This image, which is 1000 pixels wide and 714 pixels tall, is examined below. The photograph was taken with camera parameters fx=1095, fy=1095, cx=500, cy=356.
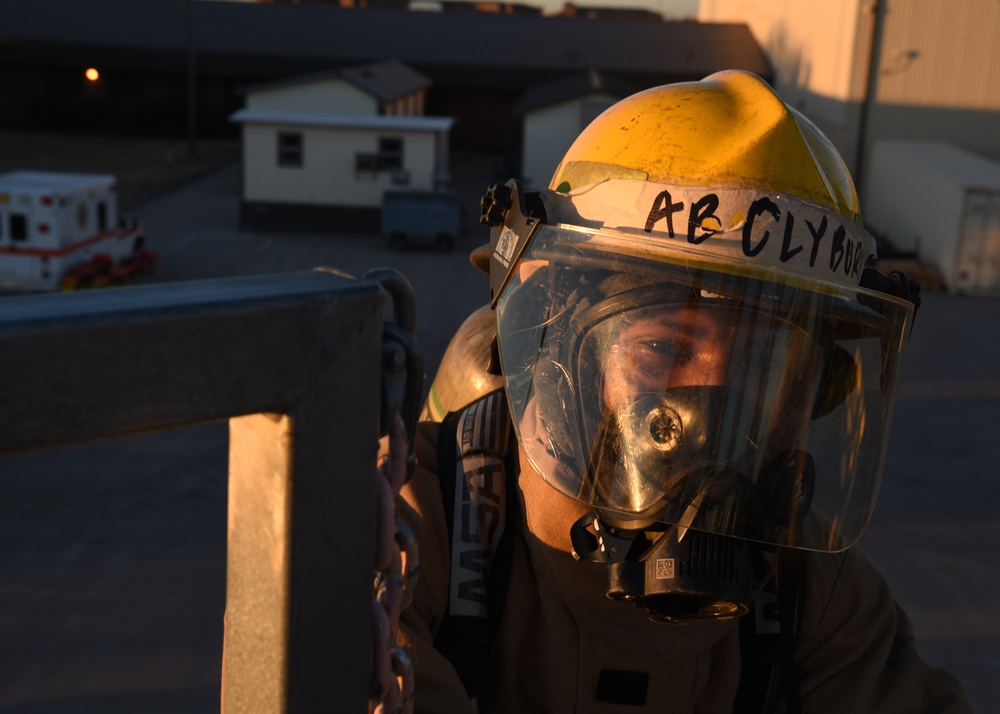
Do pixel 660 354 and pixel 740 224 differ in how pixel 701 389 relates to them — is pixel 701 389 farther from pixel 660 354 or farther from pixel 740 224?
pixel 740 224

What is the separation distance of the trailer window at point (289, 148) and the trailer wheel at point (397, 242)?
127 inches

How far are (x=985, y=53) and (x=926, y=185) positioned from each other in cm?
560

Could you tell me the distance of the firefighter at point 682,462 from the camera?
2.12m

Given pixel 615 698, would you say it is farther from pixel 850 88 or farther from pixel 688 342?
pixel 850 88

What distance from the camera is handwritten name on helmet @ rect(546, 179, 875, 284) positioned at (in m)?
2.26

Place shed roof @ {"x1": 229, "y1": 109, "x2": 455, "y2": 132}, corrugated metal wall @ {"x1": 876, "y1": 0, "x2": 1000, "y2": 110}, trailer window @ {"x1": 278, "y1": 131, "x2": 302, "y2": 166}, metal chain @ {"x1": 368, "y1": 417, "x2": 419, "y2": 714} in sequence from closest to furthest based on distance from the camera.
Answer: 1. metal chain @ {"x1": 368, "y1": 417, "x2": 419, "y2": 714}
2. shed roof @ {"x1": 229, "y1": 109, "x2": 455, "y2": 132}
3. trailer window @ {"x1": 278, "y1": 131, "x2": 302, "y2": 166}
4. corrugated metal wall @ {"x1": 876, "y1": 0, "x2": 1000, "y2": 110}

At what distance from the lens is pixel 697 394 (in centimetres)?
212

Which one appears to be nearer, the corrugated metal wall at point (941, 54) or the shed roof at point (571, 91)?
the corrugated metal wall at point (941, 54)

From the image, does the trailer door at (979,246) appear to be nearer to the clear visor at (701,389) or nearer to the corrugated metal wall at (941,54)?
the corrugated metal wall at (941,54)

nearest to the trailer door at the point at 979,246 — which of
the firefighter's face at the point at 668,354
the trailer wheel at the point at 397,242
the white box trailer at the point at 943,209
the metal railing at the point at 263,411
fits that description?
the white box trailer at the point at 943,209

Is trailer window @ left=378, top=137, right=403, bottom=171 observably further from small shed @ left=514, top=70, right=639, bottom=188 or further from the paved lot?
the paved lot

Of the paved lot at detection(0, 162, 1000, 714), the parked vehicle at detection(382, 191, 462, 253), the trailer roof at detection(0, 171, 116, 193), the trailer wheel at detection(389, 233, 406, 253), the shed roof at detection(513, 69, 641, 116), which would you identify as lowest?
the paved lot at detection(0, 162, 1000, 714)

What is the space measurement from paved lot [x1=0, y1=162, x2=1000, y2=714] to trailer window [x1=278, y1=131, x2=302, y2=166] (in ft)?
35.3

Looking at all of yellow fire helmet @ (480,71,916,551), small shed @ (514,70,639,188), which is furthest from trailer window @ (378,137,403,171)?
yellow fire helmet @ (480,71,916,551)
